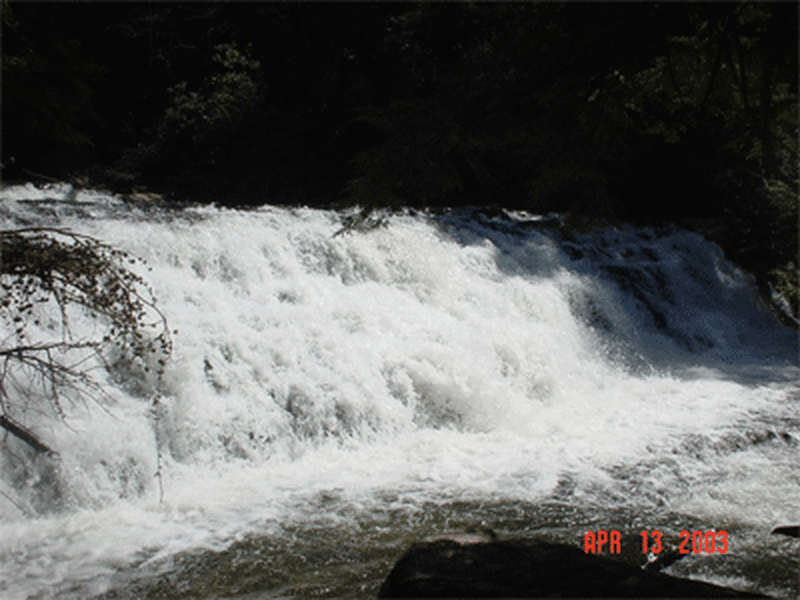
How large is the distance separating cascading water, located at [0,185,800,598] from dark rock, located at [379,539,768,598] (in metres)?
0.64

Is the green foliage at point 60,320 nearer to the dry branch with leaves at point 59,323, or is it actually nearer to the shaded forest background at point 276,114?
the dry branch with leaves at point 59,323

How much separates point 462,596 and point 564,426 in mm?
4279

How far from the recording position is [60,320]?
5.51 meters

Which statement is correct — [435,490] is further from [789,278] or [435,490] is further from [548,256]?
[789,278]

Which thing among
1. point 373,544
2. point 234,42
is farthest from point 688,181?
point 373,544

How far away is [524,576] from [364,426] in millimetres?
3404

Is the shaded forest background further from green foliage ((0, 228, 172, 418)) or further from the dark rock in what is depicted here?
the dark rock

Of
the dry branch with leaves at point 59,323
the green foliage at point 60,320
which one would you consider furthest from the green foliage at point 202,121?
the green foliage at point 60,320

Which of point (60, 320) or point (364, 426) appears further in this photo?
point (364, 426)
